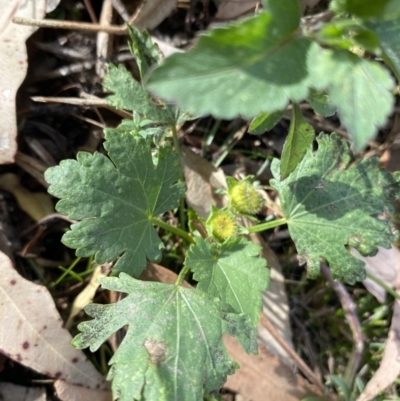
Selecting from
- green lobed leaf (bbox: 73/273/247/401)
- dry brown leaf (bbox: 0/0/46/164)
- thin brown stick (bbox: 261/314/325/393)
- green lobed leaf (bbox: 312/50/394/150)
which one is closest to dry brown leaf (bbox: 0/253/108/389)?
green lobed leaf (bbox: 73/273/247/401)

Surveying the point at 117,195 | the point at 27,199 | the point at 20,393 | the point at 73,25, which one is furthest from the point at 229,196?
the point at 20,393

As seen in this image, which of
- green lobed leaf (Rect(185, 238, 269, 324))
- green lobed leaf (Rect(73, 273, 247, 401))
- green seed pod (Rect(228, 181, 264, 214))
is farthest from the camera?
green seed pod (Rect(228, 181, 264, 214))

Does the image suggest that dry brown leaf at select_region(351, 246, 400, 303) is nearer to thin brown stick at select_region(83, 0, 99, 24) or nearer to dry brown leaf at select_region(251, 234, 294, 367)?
dry brown leaf at select_region(251, 234, 294, 367)

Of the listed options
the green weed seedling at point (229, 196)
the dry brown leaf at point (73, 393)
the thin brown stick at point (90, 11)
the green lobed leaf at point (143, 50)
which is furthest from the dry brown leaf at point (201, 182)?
the dry brown leaf at point (73, 393)

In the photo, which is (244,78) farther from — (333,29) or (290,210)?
(290,210)

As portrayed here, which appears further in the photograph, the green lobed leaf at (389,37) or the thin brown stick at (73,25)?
the thin brown stick at (73,25)

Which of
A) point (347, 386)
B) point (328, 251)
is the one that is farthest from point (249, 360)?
point (328, 251)

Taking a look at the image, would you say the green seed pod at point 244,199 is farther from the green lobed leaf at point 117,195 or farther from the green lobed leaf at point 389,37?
the green lobed leaf at point 389,37
